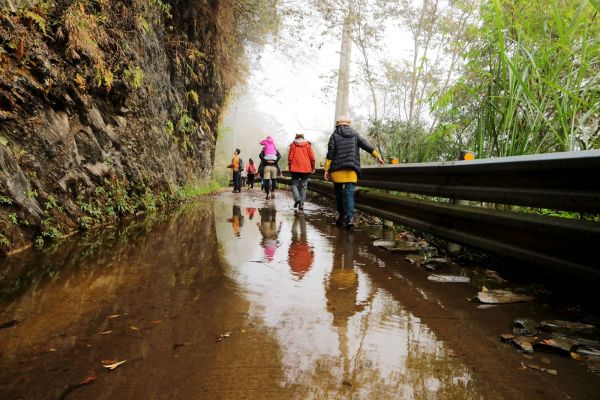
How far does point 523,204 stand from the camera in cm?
298

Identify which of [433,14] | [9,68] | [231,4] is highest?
[433,14]

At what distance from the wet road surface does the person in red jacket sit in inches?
223

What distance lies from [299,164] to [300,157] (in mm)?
178

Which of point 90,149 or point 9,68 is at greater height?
point 9,68

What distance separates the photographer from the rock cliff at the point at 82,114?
13.8ft

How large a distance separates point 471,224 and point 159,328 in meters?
2.89

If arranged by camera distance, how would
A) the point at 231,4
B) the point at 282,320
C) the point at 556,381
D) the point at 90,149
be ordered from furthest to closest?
the point at 231,4 → the point at 90,149 → the point at 282,320 → the point at 556,381

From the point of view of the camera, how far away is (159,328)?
2.17 m

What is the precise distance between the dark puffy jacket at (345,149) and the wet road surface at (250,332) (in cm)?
278

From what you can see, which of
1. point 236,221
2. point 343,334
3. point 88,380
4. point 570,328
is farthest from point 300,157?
point 88,380

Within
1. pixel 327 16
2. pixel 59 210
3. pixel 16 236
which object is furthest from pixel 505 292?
pixel 327 16

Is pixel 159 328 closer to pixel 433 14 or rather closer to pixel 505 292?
pixel 505 292

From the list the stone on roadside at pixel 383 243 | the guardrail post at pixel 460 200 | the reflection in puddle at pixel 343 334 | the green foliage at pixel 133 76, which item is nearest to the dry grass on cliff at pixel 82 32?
the green foliage at pixel 133 76

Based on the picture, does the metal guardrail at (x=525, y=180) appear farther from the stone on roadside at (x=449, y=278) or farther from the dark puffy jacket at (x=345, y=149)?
the dark puffy jacket at (x=345, y=149)
